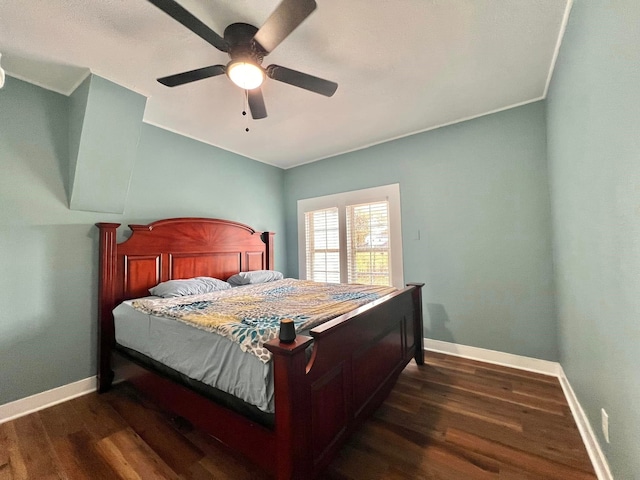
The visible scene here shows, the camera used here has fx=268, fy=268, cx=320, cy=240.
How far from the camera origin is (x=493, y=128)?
9.48ft

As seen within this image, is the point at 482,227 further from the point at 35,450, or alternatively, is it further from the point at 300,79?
the point at 35,450

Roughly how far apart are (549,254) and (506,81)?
1.66m

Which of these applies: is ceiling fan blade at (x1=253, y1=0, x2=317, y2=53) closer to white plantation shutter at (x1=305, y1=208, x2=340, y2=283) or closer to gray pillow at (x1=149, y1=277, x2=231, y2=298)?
gray pillow at (x1=149, y1=277, x2=231, y2=298)

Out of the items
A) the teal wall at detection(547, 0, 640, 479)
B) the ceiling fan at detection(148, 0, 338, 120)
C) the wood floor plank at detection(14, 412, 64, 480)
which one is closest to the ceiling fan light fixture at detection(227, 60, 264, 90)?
the ceiling fan at detection(148, 0, 338, 120)

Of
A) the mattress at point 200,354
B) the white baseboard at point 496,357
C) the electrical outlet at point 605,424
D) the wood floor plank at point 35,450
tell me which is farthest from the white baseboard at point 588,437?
the wood floor plank at point 35,450

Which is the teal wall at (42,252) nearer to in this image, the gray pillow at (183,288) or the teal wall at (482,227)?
the gray pillow at (183,288)

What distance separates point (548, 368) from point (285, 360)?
279 cm

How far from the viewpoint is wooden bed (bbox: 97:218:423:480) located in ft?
3.97

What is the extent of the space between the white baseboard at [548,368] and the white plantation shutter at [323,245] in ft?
5.36

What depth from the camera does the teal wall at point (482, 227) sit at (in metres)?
2.64

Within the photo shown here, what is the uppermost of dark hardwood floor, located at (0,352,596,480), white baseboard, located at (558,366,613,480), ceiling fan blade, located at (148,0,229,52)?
ceiling fan blade, located at (148,0,229,52)

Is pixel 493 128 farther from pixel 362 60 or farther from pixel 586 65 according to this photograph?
pixel 362 60

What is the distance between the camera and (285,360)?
3.87 feet

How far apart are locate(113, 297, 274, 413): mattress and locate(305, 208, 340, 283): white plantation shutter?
2549 mm
